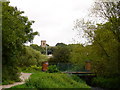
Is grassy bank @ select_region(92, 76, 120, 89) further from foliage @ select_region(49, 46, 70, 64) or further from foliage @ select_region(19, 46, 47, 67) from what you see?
foliage @ select_region(49, 46, 70, 64)

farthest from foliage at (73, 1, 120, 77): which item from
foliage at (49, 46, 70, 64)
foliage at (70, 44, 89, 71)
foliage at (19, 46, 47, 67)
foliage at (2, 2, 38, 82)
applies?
foliage at (49, 46, 70, 64)

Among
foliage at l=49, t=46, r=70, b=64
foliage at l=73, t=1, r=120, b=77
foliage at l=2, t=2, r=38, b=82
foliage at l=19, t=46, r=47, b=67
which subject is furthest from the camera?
foliage at l=49, t=46, r=70, b=64

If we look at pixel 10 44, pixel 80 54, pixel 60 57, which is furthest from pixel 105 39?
pixel 60 57

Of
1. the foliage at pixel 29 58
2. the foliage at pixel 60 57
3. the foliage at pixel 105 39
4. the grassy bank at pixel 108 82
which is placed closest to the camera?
the foliage at pixel 105 39

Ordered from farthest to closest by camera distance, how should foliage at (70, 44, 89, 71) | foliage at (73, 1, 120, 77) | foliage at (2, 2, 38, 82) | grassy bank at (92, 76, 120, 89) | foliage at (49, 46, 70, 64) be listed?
foliage at (49, 46, 70, 64) < foliage at (70, 44, 89, 71) < grassy bank at (92, 76, 120, 89) < foliage at (73, 1, 120, 77) < foliage at (2, 2, 38, 82)

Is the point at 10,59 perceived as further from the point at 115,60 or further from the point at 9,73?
the point at 115,60

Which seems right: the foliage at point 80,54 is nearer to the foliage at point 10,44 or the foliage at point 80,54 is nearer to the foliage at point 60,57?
the foliage at point 10,44

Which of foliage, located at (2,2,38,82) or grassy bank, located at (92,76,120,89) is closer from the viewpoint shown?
foliage, located at (2,2,38,82)

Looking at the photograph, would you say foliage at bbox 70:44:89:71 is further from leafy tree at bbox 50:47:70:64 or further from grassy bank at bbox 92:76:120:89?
leafy tree at bbox 50:47:70:64

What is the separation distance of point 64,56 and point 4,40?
28.4m

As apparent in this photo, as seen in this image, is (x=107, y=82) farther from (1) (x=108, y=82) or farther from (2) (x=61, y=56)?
(2) (x=61, y=56)

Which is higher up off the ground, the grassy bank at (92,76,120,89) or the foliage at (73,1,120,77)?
the foliage at (73,1,120,77)

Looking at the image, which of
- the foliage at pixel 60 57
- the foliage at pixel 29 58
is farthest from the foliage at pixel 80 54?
the foliage at pixel 60 57

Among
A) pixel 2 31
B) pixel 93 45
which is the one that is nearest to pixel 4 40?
pixel 2 31
